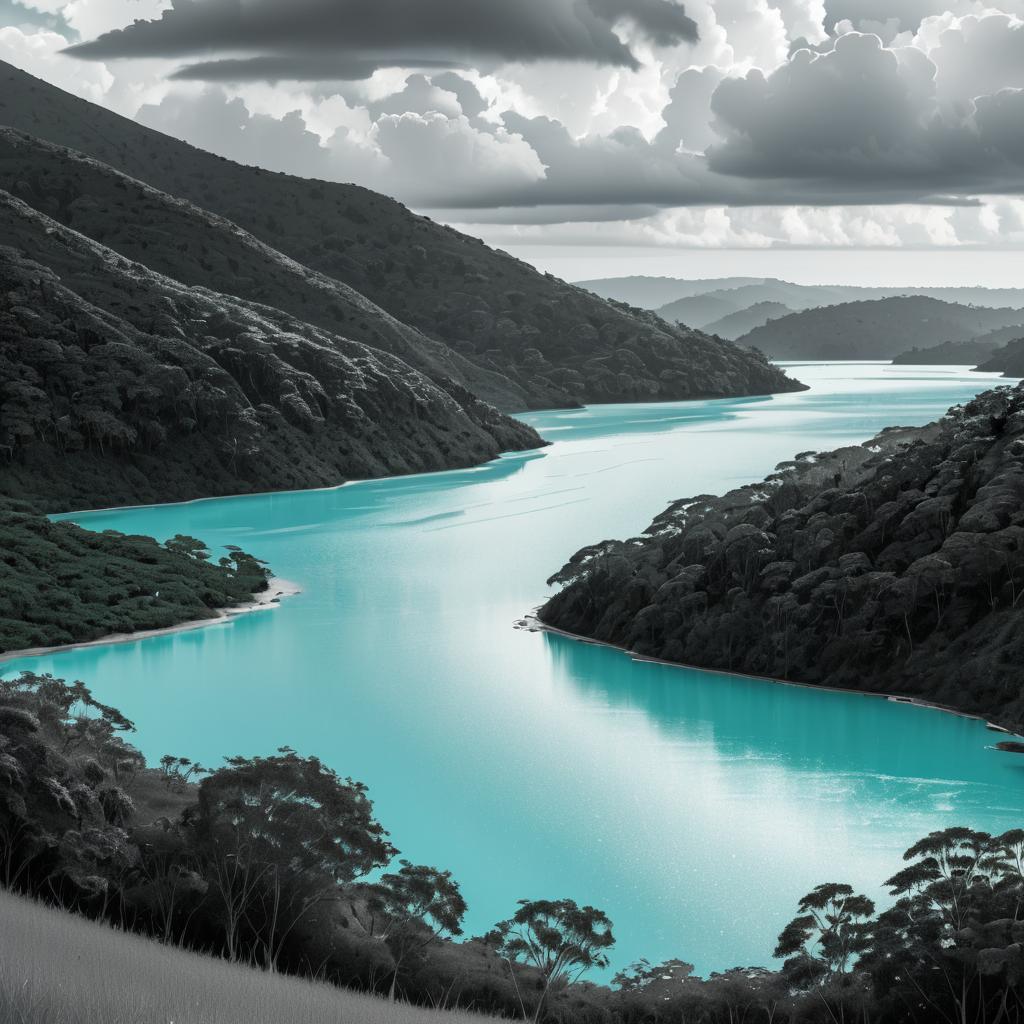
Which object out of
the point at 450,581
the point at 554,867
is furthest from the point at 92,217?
the point at 554,867

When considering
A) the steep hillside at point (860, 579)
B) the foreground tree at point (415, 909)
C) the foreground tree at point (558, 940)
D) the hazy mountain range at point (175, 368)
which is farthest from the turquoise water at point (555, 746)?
the hazy mountain range at point (175, 368)

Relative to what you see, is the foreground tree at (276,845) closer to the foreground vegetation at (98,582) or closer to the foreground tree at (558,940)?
the foreground tree at (558,940)

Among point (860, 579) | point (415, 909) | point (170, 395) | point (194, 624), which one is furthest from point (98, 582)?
point (170, 395)

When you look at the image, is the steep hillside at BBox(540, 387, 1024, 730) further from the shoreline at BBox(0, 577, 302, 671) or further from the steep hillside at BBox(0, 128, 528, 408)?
the steep hillside at BBox(0, 128, 528, 408)

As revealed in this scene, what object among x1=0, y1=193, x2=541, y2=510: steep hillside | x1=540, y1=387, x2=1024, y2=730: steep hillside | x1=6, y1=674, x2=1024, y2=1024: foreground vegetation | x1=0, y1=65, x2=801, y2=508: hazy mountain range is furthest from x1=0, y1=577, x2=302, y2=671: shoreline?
x1=0, y1=65, x2=801, y2=508: hazy mountain range

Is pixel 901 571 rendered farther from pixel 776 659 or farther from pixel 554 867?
pixel 554 867

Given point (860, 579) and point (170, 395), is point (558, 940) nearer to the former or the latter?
point (860, 579)
